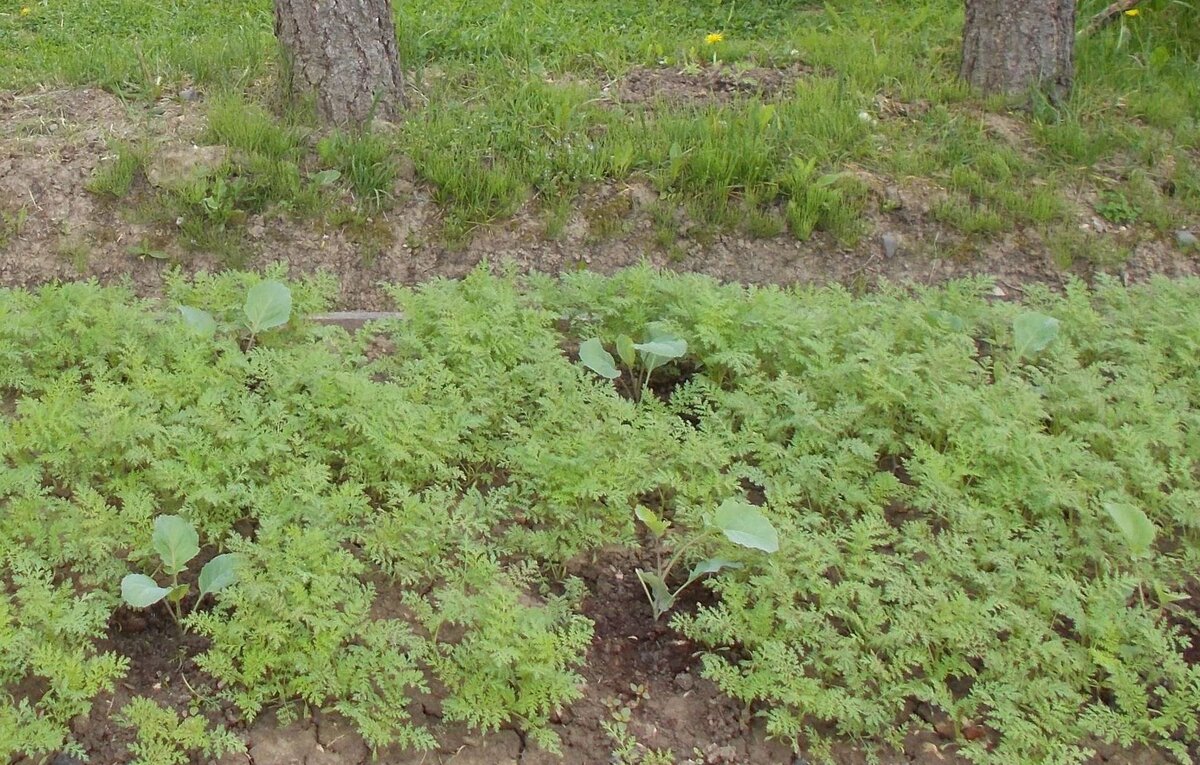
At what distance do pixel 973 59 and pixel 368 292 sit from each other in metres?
3.52

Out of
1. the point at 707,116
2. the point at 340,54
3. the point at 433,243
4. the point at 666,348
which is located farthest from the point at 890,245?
the point at 340,54

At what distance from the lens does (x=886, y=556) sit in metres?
2.83

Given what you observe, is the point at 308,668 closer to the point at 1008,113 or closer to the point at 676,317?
the point at 676,317

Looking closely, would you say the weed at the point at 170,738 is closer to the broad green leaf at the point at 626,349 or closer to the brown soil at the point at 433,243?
the broad green leaf at the point at 626,349

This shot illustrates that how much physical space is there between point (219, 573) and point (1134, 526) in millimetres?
2494

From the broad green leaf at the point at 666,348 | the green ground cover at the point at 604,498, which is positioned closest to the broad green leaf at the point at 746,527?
the green ground cover at the point at 604,498

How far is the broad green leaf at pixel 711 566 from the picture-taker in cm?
275

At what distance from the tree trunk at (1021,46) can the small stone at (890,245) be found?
1.31 meters

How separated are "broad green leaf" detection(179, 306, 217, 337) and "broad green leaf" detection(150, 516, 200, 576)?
964mm

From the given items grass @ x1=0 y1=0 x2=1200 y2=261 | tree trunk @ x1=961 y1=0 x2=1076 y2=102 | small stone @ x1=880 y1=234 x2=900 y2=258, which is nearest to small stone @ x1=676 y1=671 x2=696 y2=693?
grass @ x1=0 y1=0 x2=1200 y2=261

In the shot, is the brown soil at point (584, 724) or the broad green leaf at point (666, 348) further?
the broad green leaf at point (666, 348)

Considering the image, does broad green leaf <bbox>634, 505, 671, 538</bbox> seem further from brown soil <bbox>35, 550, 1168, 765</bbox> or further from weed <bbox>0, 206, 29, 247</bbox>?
weed <bbox>0, 206, 29, 247</bbox>

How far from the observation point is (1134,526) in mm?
2867

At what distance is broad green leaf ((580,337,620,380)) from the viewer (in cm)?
345
